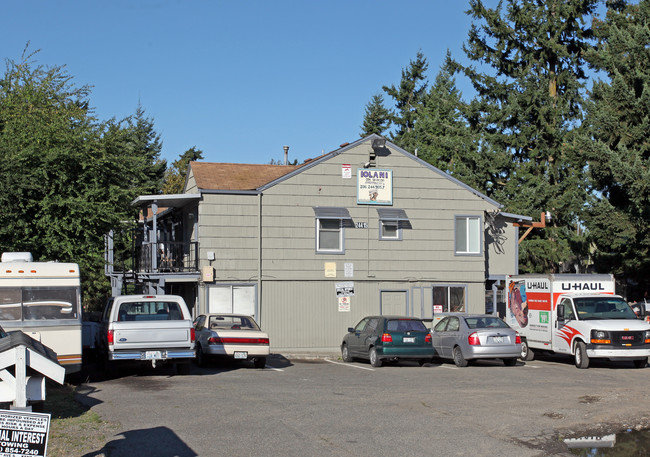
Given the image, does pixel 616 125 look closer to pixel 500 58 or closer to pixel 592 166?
pixel 592 166

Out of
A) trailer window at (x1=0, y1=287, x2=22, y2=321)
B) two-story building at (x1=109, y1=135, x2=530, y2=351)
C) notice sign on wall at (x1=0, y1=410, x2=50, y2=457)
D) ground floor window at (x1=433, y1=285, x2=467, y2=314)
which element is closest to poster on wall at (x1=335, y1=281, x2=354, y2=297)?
two-story building at (x1=109, y1=135, x2=530, y2=351)

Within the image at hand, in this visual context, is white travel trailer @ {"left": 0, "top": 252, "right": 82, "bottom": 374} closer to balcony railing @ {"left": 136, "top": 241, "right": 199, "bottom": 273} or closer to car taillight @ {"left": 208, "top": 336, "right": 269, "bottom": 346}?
car taillight @ {"left": 208, "top": 336, "right": 269, "bottom": 346}

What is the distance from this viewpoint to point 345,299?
27.9 meters

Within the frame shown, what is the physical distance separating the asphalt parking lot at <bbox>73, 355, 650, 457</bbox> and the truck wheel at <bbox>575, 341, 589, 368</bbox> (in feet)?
3.72

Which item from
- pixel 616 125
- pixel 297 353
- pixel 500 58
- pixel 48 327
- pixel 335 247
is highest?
pixel 500 58

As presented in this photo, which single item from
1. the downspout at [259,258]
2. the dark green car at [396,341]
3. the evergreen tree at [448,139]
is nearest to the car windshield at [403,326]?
the dark green car at [396,341]

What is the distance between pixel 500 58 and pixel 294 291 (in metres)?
22.2

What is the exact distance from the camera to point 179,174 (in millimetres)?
55438

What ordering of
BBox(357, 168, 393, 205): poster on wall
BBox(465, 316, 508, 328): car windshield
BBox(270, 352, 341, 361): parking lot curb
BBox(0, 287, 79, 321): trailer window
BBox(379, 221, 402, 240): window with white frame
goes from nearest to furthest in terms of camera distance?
BBox(0, 287, 79, 321): trailer window, BBox(465, 316, 508, 328): car windshield, BBox(270, 352, 341, 361): parking lot curb, BBox(357, 168, 393, 205): poster on wall, BBox(379, 221, 402, 240): window with white frame

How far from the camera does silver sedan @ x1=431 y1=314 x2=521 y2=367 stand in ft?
68.7

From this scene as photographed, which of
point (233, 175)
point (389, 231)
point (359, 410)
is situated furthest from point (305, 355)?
point (359, 410)

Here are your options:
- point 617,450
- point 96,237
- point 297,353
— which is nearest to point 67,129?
point 96,237

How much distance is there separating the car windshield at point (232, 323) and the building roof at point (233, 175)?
7.06 m

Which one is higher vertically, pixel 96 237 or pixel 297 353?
pixel 96 237
